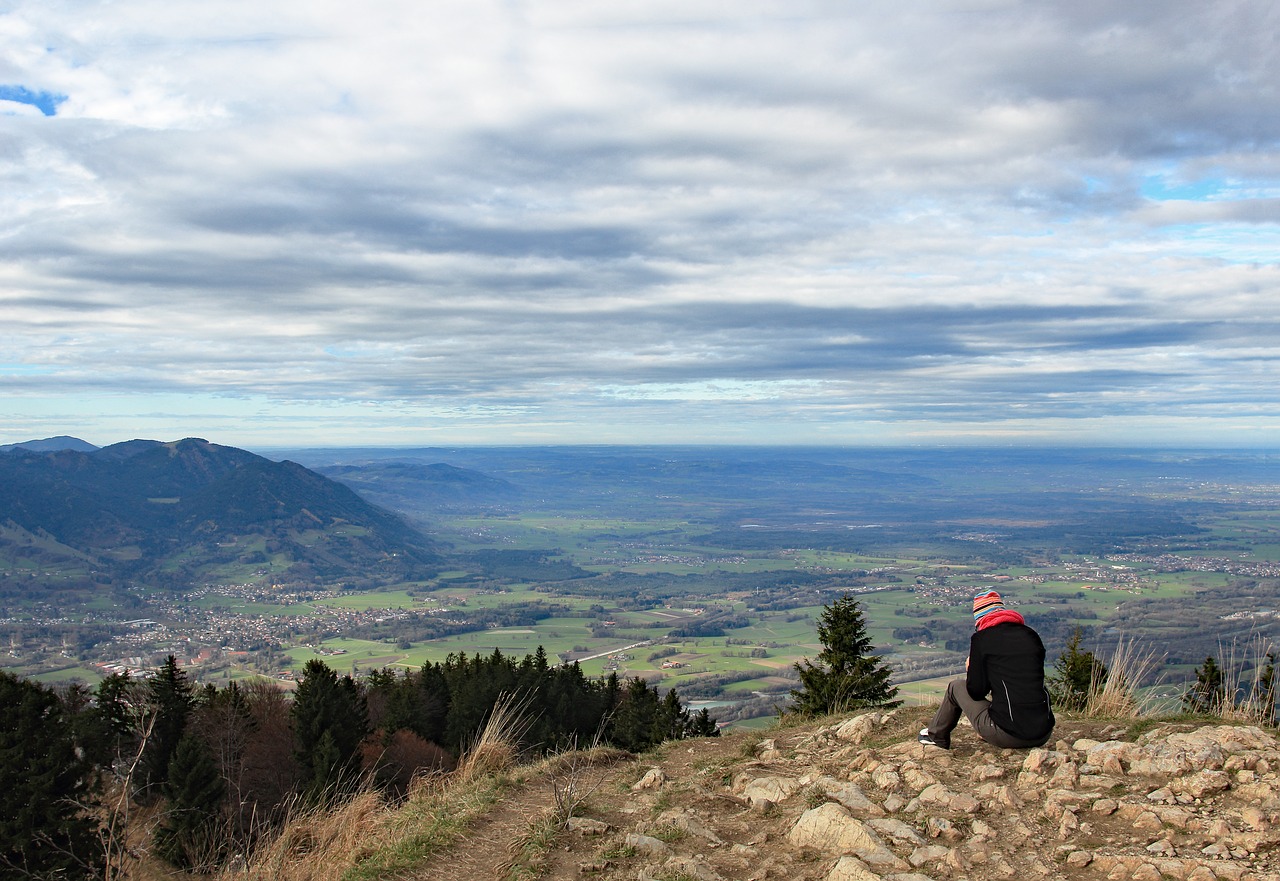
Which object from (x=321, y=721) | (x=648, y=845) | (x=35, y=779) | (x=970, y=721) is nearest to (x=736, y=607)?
(x=321, y=721)

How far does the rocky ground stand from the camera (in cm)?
577

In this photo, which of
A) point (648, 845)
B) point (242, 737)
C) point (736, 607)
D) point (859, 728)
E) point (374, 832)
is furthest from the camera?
point (736, 607)

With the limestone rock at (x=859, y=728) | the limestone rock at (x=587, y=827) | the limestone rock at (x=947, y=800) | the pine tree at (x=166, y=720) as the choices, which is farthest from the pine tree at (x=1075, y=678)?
the pine tree at (x=166, y=720)

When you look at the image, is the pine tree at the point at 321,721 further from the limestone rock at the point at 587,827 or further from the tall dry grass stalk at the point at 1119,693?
the tall dry grass stalk at the point at 1119,693

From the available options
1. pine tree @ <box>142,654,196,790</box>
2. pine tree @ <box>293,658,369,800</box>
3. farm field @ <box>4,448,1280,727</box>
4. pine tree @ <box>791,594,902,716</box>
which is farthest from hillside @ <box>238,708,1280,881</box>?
farm field @ <box>4,448,1280,727</box>

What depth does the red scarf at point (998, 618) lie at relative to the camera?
770cm

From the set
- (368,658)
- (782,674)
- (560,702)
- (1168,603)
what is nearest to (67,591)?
(368,658)

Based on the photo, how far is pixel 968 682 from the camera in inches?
315

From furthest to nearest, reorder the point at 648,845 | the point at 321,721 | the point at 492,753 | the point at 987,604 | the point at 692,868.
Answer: the point at 321,721 < the point at 492,753 < the point at 987,604 < the point at 648,845 < the point at 692,868

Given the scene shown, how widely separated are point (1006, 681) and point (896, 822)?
2028 mm

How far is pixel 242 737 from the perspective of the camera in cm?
2941

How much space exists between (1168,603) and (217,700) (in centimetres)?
9703

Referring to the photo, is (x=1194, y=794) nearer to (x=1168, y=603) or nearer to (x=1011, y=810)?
(x=1011, y=810)

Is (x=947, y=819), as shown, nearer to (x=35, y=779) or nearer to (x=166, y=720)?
(x=35, y=779)
